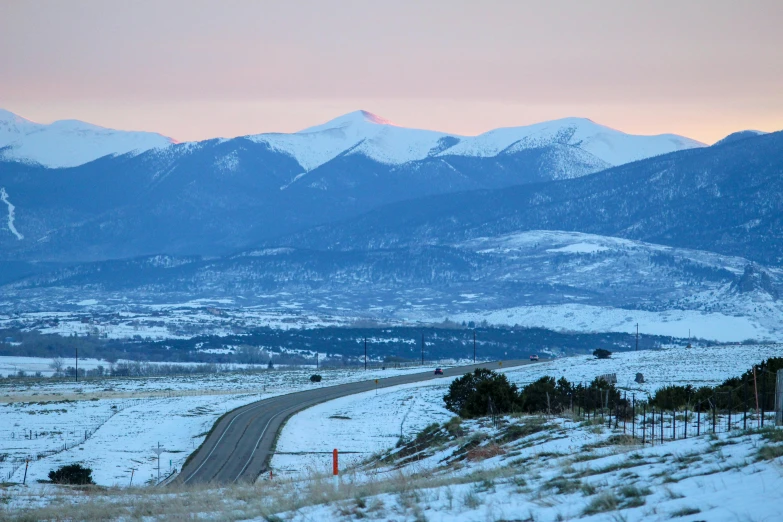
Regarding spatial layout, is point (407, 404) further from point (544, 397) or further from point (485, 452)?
point (485, 452)

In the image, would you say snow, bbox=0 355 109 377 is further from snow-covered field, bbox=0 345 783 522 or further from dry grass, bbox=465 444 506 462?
dry grass, bbox=465 444 506 462

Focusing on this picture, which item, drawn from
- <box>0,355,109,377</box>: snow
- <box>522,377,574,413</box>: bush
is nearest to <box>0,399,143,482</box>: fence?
<box>522,377,574,413</box>: bush

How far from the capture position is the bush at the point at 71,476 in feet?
116

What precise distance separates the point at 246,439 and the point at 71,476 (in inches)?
585

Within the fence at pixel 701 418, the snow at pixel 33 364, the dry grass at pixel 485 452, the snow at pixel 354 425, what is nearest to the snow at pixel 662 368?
the snow at pixel 354 425

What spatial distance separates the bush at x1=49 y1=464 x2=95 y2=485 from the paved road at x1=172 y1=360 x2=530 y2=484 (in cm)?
295

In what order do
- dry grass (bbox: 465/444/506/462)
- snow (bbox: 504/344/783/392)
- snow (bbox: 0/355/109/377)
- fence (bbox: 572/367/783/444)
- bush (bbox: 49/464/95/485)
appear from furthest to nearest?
snow (bbox: 0/355/109/377) < snow (bbox: 504/344/783/392) < bush (bbox: 49/464/95/485) < dry grass (bbox: 465/444/506/462) < fence (bbox: 572/367/783/444)

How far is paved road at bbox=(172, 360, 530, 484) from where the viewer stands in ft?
129

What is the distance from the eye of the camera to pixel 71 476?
36094 mm

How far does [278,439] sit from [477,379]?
10572mm

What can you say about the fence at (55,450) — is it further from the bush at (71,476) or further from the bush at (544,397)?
the bush at (544,397)

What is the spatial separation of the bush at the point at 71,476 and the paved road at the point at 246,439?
2.95m

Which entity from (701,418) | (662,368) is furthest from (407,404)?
(701,418)

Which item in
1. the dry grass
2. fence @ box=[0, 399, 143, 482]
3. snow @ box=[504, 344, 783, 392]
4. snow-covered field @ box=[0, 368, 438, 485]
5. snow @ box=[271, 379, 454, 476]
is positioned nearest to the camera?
the dry grass
